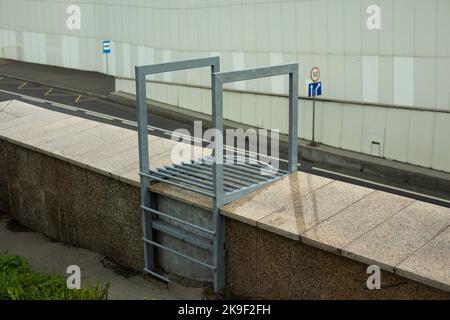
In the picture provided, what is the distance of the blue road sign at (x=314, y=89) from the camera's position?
60.4 feet

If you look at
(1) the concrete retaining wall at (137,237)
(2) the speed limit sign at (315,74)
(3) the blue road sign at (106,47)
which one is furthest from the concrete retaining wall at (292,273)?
(3) the blue road sign at (106,47)

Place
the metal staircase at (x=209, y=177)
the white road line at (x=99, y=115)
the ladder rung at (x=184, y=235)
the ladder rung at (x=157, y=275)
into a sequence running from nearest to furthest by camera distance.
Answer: the metal staircase at (x=209, y=177)
the ladder rung at (x=184, y=235)
the ladder rung at (x=157, y=275)
the white road line at (x=99, y=115)

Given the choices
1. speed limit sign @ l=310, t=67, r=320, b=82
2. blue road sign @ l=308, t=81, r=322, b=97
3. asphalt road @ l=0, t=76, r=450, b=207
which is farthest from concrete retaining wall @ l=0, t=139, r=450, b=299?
speed limit sign @ l=310, t=67, r=320, b=82

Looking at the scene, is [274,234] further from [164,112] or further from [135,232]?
[164,112]

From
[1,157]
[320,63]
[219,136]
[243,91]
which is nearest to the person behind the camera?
[219,136]

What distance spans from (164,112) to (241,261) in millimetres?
17281

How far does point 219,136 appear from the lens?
709 cm

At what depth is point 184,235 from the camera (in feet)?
26.4

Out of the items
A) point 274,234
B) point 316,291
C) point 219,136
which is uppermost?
point 219,136

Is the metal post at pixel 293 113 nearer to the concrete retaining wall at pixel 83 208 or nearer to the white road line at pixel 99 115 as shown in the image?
the concrete retaining wall at pixel 83 208

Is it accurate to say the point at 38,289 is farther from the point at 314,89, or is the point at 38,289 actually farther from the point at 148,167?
the point at 314,89

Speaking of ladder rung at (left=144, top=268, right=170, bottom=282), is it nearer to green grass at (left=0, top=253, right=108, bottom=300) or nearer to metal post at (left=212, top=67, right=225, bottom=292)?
metal post at (left=212, top=67, right=225, bottom=292)

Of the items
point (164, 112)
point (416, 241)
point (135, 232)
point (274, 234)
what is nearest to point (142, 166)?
point (135, 232)
